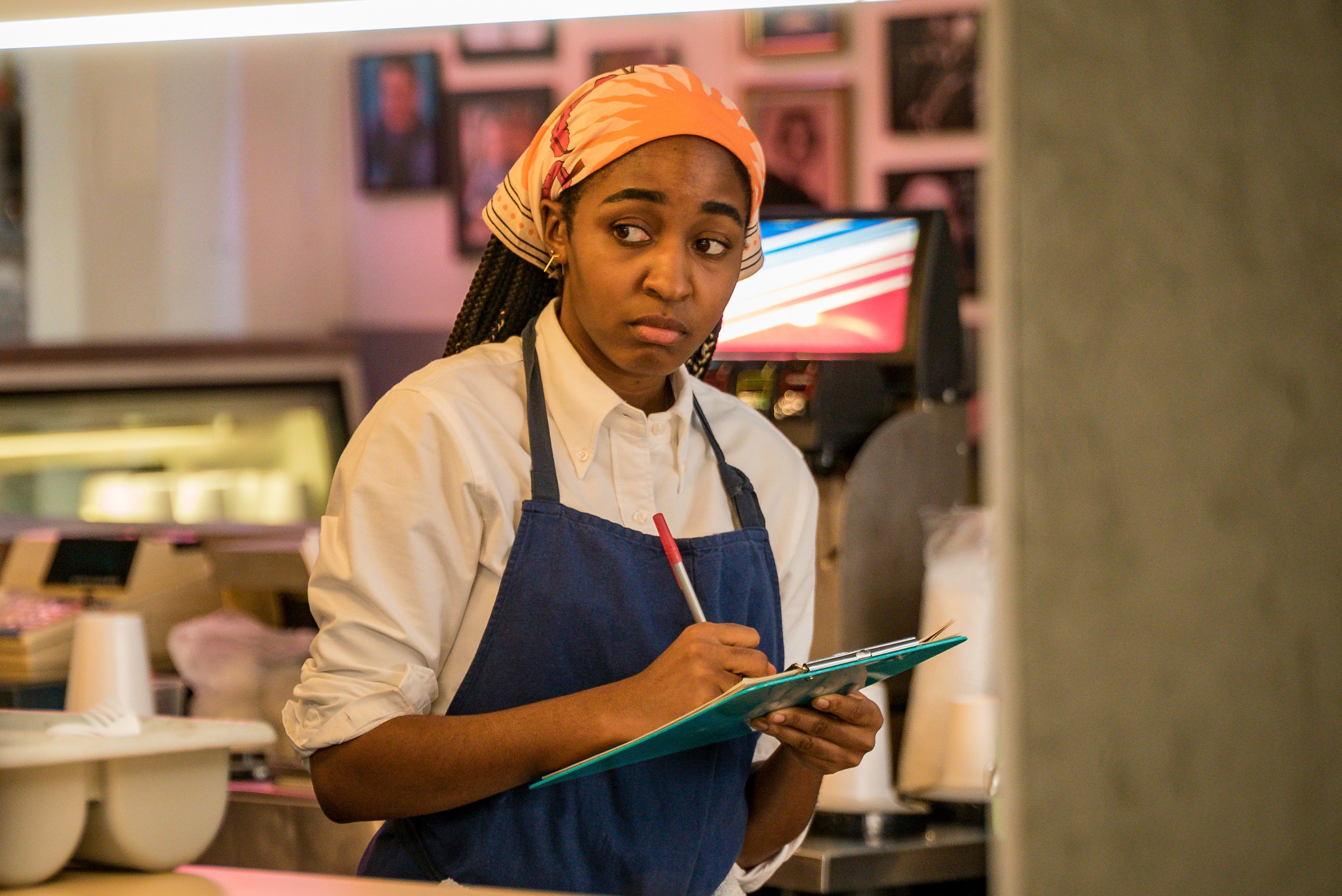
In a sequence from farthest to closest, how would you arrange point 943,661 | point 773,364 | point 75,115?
point 75,115
point 773,364
point 943,661

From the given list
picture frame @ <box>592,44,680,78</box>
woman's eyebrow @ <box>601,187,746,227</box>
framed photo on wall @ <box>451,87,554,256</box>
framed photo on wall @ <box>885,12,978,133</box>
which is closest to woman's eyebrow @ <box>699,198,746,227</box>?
woman's eyebrow @ <box>601,187,746,227</box>

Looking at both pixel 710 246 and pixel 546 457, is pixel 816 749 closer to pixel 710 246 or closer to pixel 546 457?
pixel 546 457

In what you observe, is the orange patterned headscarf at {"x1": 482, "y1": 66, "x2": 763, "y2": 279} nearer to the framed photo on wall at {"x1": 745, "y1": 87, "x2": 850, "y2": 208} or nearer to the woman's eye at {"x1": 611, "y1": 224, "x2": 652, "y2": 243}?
the woman's eye at {"x1": 611, "y1": 224, "x2": 652, "y2": 243}

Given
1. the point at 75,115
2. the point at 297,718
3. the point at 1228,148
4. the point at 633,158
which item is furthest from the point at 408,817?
the point at 75,115

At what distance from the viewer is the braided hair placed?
1.37 m

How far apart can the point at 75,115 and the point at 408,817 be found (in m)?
3.36

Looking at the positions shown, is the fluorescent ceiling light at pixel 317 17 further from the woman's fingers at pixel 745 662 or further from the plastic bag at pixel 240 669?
the plastic bag at pixel 240 669

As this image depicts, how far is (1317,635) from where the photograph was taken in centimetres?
66

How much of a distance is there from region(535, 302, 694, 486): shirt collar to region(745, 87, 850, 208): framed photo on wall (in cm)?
255

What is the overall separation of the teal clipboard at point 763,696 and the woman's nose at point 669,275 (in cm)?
33

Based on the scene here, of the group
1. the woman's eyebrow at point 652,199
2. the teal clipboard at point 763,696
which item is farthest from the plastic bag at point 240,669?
the woman's eyebrow at point 652,199

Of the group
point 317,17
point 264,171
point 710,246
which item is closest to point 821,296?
point 710,246

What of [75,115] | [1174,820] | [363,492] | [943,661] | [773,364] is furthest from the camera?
[75,115]

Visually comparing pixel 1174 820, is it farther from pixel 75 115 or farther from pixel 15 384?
pixel 75 115
